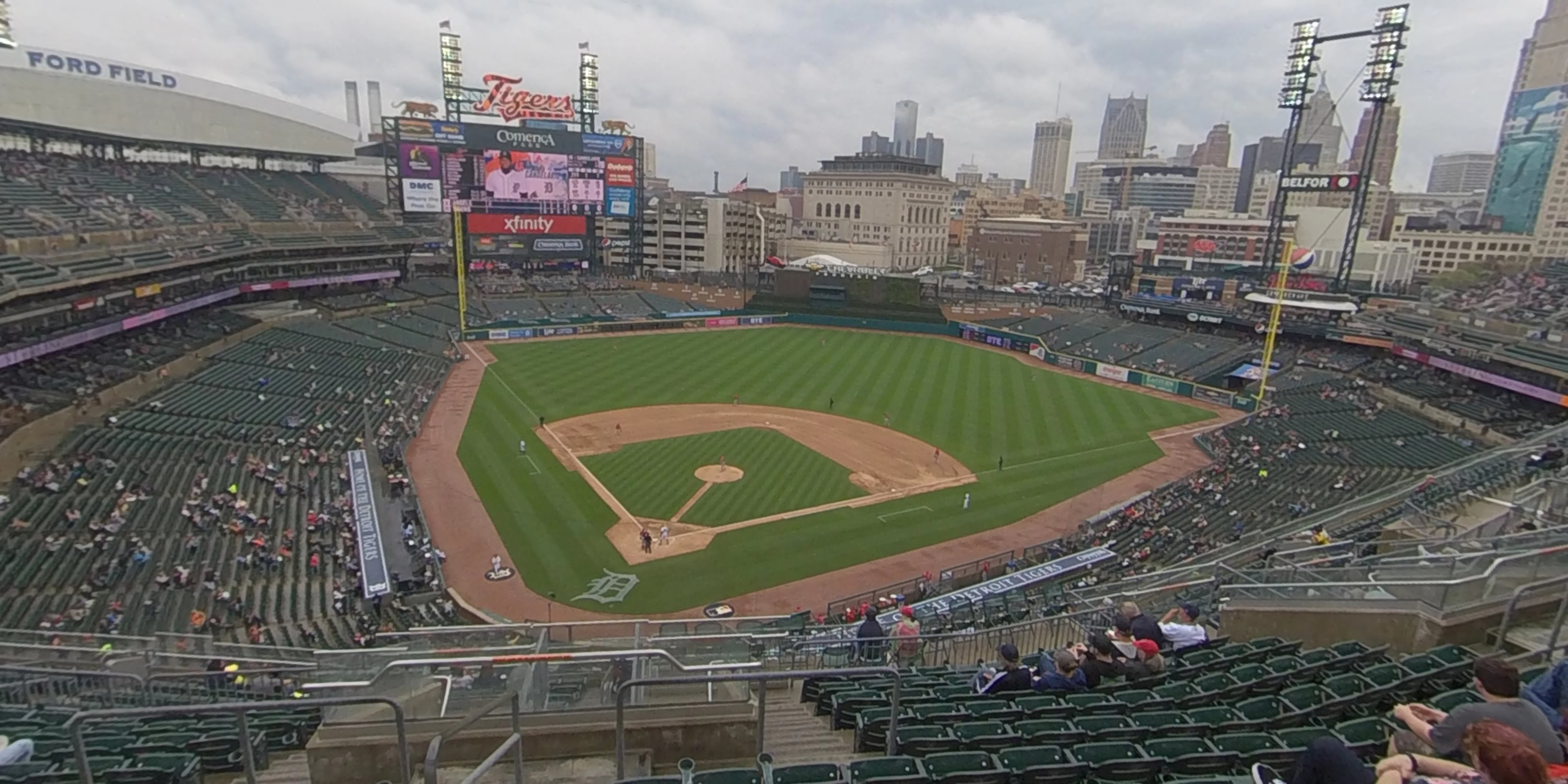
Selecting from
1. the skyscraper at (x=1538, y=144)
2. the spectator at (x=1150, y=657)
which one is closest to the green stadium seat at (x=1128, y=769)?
the spectator at (x=1150, y=657)

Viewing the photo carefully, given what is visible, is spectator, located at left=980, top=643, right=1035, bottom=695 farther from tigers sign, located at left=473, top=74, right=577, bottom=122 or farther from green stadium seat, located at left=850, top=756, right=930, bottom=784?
tigers sign, located at left=473, top=74, right=577, bottom=122

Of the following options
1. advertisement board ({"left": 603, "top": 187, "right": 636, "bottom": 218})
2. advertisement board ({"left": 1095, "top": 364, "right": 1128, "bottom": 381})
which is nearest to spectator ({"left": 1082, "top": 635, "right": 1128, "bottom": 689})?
advertisement board ({"left": 1095, "top": 364, "right": 1128, "bottom": 381})

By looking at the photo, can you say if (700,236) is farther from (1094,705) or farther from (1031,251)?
(1094,705)

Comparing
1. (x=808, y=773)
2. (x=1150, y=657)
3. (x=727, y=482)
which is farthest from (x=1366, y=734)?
(x=727, y=482)

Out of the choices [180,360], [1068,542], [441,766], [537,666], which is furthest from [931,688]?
[180,360]

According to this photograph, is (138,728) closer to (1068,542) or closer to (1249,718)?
(1249,718)

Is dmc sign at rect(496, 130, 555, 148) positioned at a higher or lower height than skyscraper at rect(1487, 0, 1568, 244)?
lower
